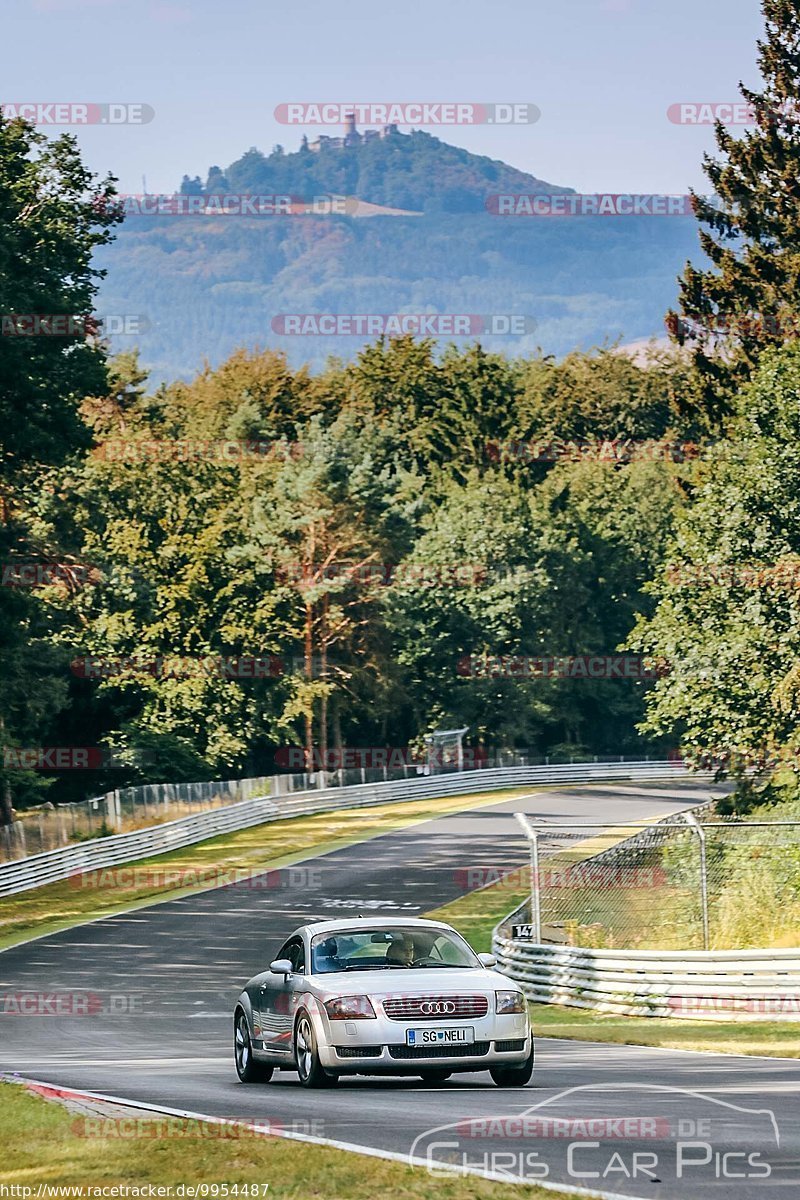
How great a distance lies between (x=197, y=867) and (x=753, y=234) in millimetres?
25715

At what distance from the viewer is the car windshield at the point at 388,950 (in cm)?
1448

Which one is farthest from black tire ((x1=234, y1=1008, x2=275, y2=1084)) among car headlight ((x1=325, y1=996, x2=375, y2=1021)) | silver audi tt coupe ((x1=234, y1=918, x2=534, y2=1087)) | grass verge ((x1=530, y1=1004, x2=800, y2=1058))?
grass verge ((x1=530, y1=1004, x2=800, y2=1058))

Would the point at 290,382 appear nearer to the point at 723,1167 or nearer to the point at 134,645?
the point at 134,645

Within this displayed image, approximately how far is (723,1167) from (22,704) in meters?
47.3

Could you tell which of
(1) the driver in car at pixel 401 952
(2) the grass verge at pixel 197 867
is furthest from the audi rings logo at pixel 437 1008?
(2) the grass verge at pixel 197 867

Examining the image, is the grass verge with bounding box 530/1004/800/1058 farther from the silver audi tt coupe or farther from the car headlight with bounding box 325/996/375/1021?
the car headlight with bounding box 325/996/375/1021

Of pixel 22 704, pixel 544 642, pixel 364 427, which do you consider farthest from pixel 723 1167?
pixel 364 427

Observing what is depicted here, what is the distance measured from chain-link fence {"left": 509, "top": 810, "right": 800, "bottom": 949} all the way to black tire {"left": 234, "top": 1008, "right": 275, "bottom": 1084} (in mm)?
8561

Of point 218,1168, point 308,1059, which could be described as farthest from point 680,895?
point 218,1168

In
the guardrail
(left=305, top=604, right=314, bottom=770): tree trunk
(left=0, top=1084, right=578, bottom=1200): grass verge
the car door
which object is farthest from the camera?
(left=305, top=604, right=314, bottom=770): tree trunk

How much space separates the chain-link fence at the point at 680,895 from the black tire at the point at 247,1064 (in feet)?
28.1

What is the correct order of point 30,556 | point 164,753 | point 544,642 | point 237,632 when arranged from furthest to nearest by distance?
point 544,642 → point 237,632 → point 164,753 → point 30,556

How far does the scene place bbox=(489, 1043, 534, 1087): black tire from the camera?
13641 millimetres

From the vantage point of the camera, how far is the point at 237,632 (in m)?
70.1
